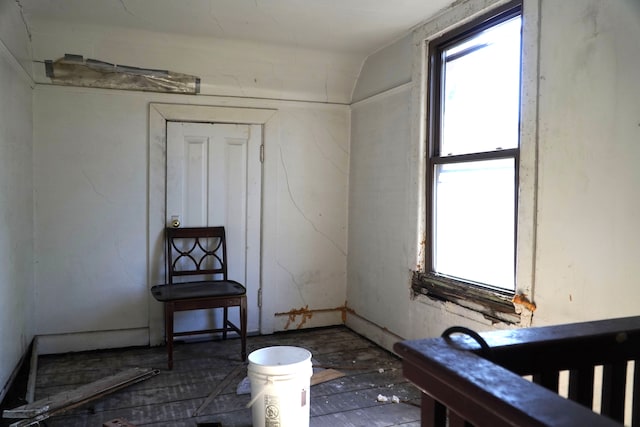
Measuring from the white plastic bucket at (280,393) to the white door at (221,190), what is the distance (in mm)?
1689

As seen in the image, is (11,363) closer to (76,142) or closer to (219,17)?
(76,142)

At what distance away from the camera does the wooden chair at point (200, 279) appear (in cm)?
328

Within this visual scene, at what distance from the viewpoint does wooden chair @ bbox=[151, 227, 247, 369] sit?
3277mm

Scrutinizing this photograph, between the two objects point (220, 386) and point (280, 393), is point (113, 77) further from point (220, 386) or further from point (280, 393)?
point (280, 393)

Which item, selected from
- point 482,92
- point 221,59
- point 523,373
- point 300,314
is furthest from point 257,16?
point 523,373

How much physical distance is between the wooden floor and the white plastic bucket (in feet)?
0.88

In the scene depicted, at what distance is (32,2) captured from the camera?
9.52ft

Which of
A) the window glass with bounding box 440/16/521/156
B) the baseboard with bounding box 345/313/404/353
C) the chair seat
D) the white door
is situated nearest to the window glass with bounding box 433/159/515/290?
the window glass with bounding box 440/16/521/156

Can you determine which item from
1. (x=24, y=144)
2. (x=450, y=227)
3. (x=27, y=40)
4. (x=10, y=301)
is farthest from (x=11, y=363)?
(x=450, y=227)

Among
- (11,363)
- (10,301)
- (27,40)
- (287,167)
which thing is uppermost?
(27,40)

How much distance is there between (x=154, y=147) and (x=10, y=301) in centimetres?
150

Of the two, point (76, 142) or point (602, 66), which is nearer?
point (602, 66)

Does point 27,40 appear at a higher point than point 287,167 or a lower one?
higher

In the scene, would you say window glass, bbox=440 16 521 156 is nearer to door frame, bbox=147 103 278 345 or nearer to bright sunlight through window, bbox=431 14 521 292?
bright sunlight through window, bbox=431 14 521 292
